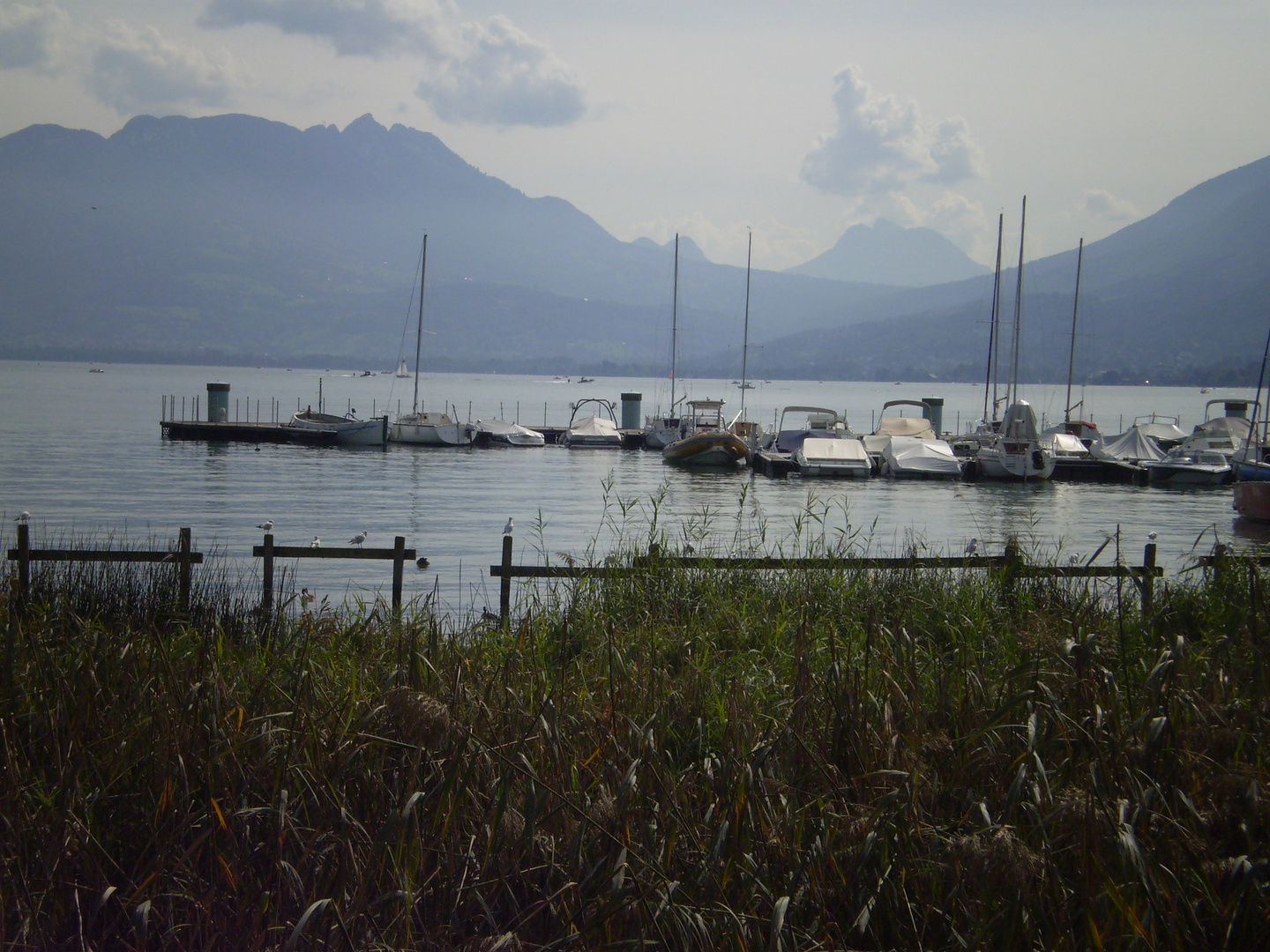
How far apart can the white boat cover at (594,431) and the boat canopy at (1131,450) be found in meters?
23.6

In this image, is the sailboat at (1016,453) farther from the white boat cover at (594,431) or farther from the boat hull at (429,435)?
the boat hull at (429,435)

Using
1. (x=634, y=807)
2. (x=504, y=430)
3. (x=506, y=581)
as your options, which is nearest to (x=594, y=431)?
(x=504, y=430)

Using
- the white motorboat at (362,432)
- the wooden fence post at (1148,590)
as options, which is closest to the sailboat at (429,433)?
the white motorboat at (362,432)

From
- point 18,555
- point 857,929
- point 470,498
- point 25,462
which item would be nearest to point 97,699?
point 857,929

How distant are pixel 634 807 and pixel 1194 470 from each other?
45.0 metres

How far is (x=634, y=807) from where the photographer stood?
3.84 m

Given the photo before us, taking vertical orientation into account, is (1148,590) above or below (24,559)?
above

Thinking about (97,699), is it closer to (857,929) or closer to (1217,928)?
(857,929)

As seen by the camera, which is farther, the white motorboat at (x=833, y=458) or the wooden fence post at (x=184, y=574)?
the white motorboat at (x=833, y=458)

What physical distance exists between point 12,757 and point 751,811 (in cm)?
268

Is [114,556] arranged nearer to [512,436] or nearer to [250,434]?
[250,434]

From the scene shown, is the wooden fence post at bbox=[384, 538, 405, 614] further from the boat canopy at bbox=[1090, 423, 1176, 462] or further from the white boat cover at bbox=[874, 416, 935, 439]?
the boat canopy at bbox=[1090, 423, 1176, 462]

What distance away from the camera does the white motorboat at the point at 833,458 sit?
4241cm

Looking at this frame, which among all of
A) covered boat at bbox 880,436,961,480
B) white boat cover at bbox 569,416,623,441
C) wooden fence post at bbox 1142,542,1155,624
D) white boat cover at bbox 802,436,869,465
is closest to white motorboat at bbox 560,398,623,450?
white boat cover at bbox 569,416,623,441
